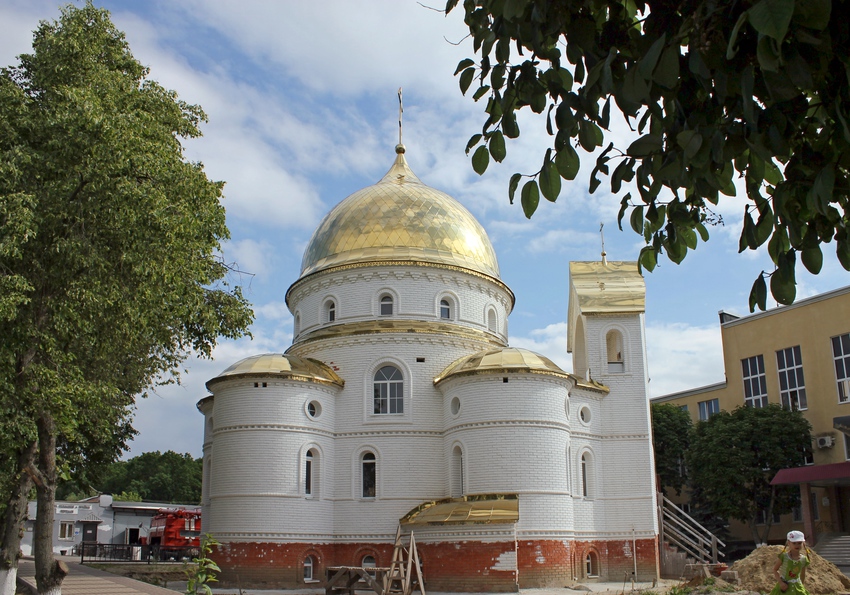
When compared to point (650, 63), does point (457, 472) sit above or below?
below

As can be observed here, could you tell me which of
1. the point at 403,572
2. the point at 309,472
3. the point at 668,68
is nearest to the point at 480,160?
the point at 668,68

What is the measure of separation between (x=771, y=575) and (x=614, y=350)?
10100mm

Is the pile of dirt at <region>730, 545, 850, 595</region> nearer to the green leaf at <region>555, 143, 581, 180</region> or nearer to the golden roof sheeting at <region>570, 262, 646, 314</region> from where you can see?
the golden roof sheeting at <region>570, 262, 646, 314</region>

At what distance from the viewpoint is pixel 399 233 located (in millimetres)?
27875

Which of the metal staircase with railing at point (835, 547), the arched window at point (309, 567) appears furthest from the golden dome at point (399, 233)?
the metal staircase with railing at point (835, 547)

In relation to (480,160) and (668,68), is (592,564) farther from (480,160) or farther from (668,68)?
(668,68)

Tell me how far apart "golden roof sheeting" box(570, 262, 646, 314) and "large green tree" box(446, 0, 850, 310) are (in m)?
24.1

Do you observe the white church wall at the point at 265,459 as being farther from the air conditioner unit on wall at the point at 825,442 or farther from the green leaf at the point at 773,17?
the green leaf at the point at 773,17

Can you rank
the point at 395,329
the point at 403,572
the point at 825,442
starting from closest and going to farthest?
the point at 403,572
the point at 395,329
the point at 825,442

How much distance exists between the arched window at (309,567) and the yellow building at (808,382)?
18.7 meters

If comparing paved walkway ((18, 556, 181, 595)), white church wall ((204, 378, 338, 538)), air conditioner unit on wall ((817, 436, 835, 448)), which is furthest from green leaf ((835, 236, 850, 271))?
air conditioner unit on wall ((817, 436, 835, 448))

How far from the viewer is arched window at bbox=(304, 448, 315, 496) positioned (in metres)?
24.8

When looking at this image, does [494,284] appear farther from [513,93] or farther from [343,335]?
[513,93]

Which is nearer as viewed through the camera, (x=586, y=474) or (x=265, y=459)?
(x=265, y=459)
